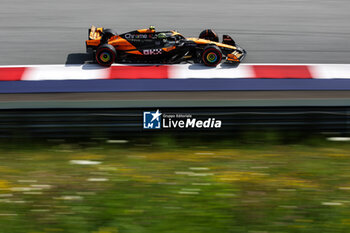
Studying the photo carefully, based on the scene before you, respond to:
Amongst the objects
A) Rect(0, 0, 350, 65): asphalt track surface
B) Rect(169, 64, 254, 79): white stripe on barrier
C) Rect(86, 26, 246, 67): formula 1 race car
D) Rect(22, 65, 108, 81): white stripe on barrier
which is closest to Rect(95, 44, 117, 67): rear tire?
Rect(86, 26, 246, 67): formula 1 race car

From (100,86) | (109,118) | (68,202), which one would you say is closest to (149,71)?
(100,86)

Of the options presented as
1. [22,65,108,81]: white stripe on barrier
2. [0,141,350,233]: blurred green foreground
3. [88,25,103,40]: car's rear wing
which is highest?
[88,25,103,40]: car's rear wing

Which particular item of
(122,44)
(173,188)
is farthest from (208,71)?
(173,188)

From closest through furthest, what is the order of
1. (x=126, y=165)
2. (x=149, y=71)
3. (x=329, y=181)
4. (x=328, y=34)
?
(x=329, y=181)
(x=126, y=165)
(x=149, y=71)
(x=328, y=34)

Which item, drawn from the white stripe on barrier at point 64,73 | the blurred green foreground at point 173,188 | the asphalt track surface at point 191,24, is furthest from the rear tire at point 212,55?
the blurred green foreground at point 173,188

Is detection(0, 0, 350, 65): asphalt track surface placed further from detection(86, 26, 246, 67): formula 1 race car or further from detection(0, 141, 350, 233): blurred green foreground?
detection(0, 141, 350, 233): blurred green foreground

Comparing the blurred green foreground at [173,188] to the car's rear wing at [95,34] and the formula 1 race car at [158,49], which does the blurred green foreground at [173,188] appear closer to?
the formula 1 race car at [158,49]

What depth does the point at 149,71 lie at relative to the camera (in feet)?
29.0

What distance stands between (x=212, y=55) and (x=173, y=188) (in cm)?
408

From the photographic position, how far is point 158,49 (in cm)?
912

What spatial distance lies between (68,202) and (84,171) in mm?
757

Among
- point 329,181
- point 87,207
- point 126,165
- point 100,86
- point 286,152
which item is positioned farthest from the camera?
point 100,86

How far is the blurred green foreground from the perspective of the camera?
4805 mm

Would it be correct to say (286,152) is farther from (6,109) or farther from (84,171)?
(6,109)
